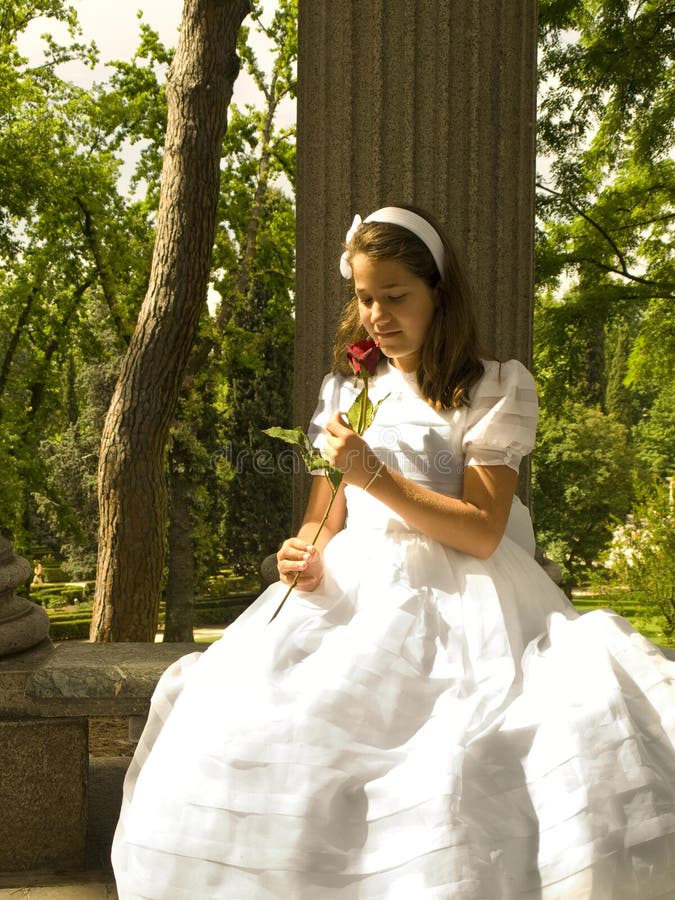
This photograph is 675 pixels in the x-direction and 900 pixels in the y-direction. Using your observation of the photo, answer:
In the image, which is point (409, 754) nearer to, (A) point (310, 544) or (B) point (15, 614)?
(A) point (310, 544)

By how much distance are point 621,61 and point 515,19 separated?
7743 millimetres

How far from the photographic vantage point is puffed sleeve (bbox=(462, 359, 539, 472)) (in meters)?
2.09

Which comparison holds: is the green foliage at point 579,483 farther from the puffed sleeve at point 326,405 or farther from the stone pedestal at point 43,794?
the stone pedestal at point 43,794

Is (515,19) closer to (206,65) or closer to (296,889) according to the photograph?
(296,889)

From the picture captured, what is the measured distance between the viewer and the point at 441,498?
204cm

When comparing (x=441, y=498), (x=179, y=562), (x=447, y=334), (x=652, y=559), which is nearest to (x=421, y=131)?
(x=447, y=334)

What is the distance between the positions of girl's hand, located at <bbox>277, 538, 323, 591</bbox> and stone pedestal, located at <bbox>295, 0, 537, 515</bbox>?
80 cm

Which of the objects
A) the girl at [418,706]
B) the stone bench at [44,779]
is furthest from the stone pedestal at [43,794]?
the girl at [418,706]

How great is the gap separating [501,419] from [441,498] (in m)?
0.24

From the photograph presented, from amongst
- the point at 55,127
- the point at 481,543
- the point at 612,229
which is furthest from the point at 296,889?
the point at 55,127

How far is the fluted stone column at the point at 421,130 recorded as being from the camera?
8.59ft

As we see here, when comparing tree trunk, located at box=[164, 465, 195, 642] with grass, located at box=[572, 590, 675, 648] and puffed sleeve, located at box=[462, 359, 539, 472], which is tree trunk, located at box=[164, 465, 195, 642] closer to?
grass, located at box=[572, 590, 675, 648]

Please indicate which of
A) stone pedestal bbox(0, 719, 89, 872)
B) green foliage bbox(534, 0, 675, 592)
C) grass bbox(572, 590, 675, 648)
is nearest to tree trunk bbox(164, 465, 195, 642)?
green foliage bbox(534, 0, 675, 592)

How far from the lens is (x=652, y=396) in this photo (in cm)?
1706
